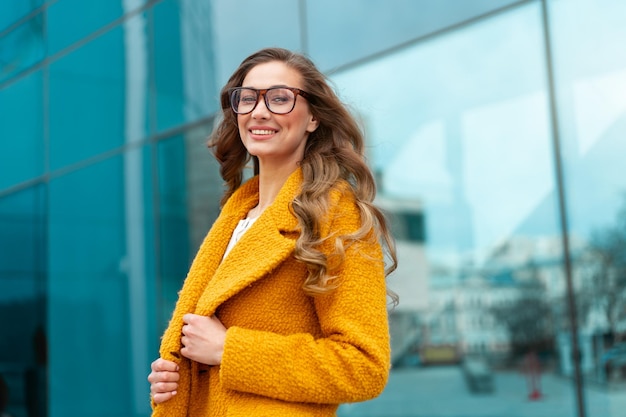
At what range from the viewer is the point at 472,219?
17.0ft

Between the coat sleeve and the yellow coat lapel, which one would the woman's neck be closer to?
the yellow coat lapel

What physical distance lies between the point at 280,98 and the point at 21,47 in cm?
791

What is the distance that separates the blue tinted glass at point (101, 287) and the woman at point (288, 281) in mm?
5583

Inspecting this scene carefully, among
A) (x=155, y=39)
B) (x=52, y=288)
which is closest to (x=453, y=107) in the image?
(x=155, y=39)

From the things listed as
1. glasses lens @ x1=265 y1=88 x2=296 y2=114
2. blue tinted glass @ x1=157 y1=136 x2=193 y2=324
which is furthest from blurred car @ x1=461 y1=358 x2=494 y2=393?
glasses lens @ x1=265 y1=88 x2=296 y2=114

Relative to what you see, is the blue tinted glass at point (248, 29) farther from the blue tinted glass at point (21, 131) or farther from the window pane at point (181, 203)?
the blue tinted glass at point (21, 131)

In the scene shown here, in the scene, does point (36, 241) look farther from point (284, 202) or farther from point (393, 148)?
point (284, 202)

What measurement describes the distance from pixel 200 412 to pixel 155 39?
6.01 metres

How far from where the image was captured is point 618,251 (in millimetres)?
4453

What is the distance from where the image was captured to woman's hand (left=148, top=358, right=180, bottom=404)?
180 cm

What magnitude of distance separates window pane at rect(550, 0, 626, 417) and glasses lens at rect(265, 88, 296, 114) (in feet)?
10.1

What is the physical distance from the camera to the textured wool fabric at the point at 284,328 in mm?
1677

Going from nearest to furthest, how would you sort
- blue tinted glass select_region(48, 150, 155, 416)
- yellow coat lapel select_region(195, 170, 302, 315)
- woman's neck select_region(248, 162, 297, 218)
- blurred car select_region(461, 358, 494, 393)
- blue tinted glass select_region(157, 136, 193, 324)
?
yellow coat lapel select_region(195, 170, 302, 315) < woman's neck select_region(248, 162, 297, 218) < blurred car select_region(461, 358, 494, 393) < blue tinted glass select_region(157, 136, 193, 324) < blue tinted glass select_region(48, 150, 155, 416)

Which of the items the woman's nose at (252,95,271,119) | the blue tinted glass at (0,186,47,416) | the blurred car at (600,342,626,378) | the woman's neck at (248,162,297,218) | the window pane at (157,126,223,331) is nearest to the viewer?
the woman's nose at (252,95,271,119)
